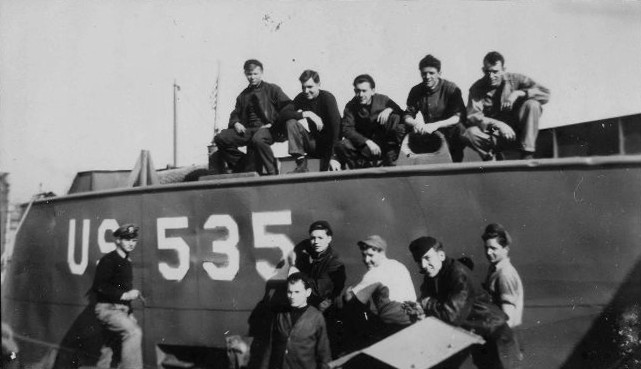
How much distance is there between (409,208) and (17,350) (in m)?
5.04

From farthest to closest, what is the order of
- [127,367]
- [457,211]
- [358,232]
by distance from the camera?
[127,367], [358,232], [457,211]

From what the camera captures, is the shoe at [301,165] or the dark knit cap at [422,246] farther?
the shoe at [301,165]

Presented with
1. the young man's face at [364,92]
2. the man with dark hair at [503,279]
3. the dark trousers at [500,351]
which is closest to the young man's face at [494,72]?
the young man's face at [364,92]

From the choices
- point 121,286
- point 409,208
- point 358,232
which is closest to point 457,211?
point 409,208

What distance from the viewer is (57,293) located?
6.63 metres

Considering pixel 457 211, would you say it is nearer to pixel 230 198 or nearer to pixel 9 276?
pixel 230 198

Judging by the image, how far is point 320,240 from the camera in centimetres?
464

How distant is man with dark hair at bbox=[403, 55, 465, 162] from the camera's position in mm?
5055

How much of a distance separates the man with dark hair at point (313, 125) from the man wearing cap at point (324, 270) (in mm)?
994

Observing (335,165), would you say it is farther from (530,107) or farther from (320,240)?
(530,107)

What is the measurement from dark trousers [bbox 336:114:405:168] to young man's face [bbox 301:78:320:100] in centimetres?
57

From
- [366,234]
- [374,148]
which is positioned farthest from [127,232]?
[374,148]

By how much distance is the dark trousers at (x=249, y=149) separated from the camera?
18.6 feet

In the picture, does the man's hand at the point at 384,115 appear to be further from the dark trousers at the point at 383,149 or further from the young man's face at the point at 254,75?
the young man's face at the point at 254,75
